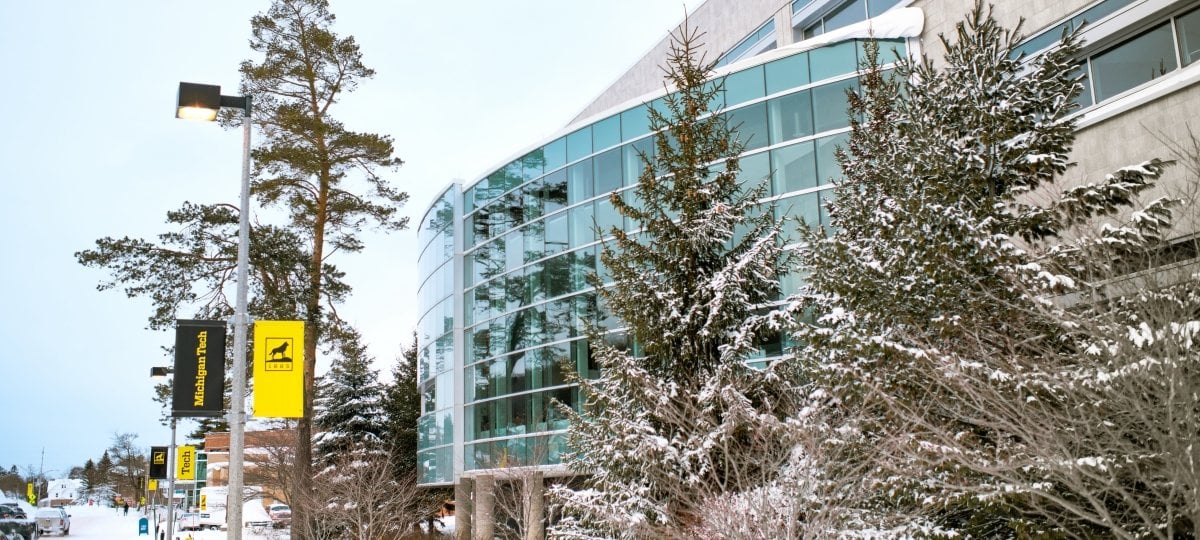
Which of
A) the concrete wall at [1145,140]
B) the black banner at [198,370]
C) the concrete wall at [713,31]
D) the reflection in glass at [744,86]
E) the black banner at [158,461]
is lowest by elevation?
the black banner at [158,461]

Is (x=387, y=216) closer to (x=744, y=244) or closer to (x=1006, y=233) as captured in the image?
(x=744, y=244)

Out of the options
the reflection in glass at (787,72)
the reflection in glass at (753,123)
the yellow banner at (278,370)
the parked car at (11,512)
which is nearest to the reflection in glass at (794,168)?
the reflection in glass at (753,123)

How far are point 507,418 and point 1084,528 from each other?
2265cm

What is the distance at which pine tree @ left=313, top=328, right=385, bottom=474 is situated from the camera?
44.3 m

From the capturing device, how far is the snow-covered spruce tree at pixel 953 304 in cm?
1228

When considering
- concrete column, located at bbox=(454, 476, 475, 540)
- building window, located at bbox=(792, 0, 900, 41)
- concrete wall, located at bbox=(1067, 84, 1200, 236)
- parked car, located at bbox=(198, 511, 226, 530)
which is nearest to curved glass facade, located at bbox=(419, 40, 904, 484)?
concrete column, located at bbox=(454, 476, 475, 540)

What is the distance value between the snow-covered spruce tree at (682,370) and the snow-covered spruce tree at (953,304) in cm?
111

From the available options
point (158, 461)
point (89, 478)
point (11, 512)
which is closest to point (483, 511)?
point (158, 461)

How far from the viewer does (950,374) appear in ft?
37.4

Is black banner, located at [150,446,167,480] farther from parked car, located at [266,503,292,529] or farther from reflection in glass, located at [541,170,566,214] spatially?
reflection in glass, located at [541,170,566,214]

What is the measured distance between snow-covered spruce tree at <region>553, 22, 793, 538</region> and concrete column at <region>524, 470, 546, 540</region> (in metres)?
11.0

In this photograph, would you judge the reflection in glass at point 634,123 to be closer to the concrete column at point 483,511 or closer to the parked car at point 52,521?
the concrete column at point 483,511

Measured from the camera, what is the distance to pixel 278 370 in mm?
14617

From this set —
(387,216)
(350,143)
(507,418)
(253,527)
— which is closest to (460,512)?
(507,418)
